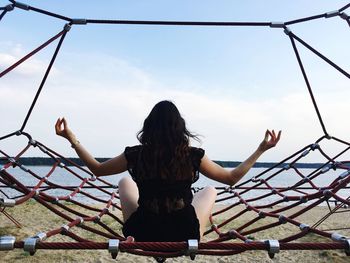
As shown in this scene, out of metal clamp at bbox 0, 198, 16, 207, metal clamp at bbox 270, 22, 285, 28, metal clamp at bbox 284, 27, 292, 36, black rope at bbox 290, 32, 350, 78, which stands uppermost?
metal clamp at bbox 270, 22, 285, 28

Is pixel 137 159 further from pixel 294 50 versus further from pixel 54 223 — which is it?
pixel 54 223

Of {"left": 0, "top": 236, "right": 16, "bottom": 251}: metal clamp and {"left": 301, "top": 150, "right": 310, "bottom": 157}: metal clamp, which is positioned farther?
{"left": 301, "top": 150, "right": 310, "bottom": 157}: metal clamp

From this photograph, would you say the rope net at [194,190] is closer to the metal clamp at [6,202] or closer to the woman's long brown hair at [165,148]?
the metal clamp at [6,202]

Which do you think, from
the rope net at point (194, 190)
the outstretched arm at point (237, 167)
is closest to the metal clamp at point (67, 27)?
the rope net at point (194, 190)

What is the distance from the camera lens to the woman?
2439 millimetres

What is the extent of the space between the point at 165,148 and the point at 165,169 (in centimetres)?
12

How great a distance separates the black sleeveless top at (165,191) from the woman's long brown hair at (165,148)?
0.03m

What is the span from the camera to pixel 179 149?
244 centimetres

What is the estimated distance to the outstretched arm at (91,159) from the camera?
2529 mm

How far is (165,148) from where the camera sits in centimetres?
245

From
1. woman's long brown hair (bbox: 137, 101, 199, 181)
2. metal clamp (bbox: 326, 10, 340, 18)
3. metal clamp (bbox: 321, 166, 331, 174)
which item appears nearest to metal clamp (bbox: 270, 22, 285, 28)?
metal clamp (bbox: 326, 10, 340, 18)

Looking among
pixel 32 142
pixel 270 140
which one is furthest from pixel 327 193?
pixel 32 142

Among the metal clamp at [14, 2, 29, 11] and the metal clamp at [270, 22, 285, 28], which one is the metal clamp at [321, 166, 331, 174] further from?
the metal clamp at [14, 2, 29, 11]

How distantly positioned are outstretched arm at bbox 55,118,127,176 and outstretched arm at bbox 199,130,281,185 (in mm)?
491
